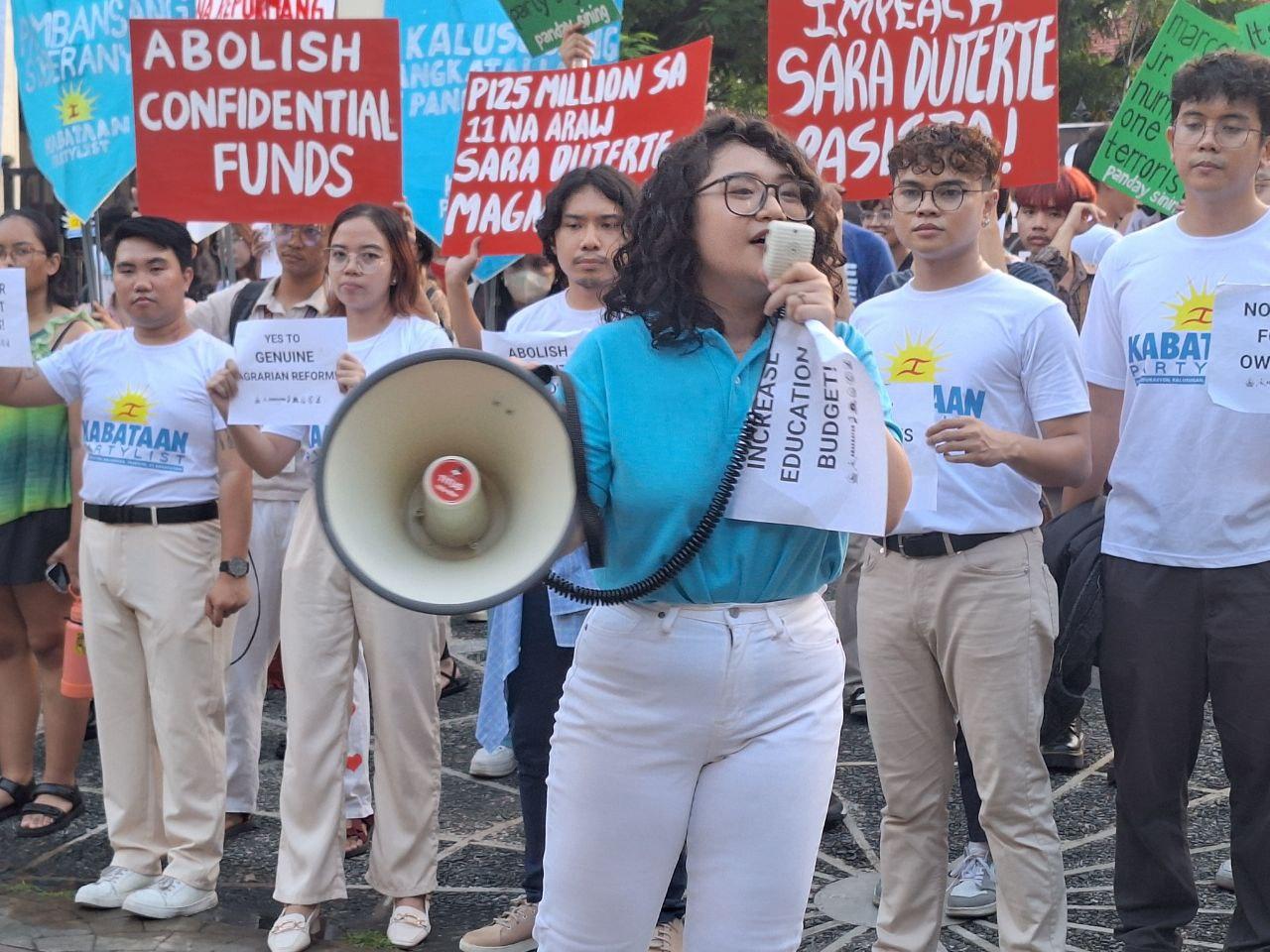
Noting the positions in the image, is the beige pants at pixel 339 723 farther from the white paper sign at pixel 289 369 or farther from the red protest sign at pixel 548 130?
the red protest sign at pixel 548 130

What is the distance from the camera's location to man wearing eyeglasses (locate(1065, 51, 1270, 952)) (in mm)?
3619

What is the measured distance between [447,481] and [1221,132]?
2.16 m

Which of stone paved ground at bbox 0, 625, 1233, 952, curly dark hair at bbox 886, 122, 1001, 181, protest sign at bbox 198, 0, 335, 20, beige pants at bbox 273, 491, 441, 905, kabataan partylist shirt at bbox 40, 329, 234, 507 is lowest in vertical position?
stone paved ground at bbox 0, 625, 1233, 952

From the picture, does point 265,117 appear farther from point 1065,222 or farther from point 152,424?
point 1065,222

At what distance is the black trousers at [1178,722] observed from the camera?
3.61 m

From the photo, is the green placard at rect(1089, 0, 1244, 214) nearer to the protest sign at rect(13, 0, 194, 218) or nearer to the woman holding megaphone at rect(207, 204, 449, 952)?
the woman holding megaphone at rect(207, 204, 449, 952)

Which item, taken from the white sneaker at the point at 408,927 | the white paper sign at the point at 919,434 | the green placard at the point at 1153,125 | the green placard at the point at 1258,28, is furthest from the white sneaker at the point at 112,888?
the green placard at the point at 1258,28

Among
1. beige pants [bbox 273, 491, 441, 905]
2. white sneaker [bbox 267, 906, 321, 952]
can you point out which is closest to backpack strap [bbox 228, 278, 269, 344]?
beige pants [bbox 273, 491, 441, 905]

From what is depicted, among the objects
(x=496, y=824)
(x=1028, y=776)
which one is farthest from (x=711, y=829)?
(x=496, y=824)

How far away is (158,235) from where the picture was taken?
4.80 meters

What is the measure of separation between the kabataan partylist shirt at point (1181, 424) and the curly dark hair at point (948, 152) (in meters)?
0.39

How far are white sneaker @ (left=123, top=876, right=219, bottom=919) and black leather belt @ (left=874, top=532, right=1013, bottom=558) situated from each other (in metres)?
2.28

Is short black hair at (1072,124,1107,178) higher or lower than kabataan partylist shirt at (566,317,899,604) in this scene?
higher

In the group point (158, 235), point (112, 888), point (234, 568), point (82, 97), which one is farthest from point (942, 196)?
point (82, 97)
